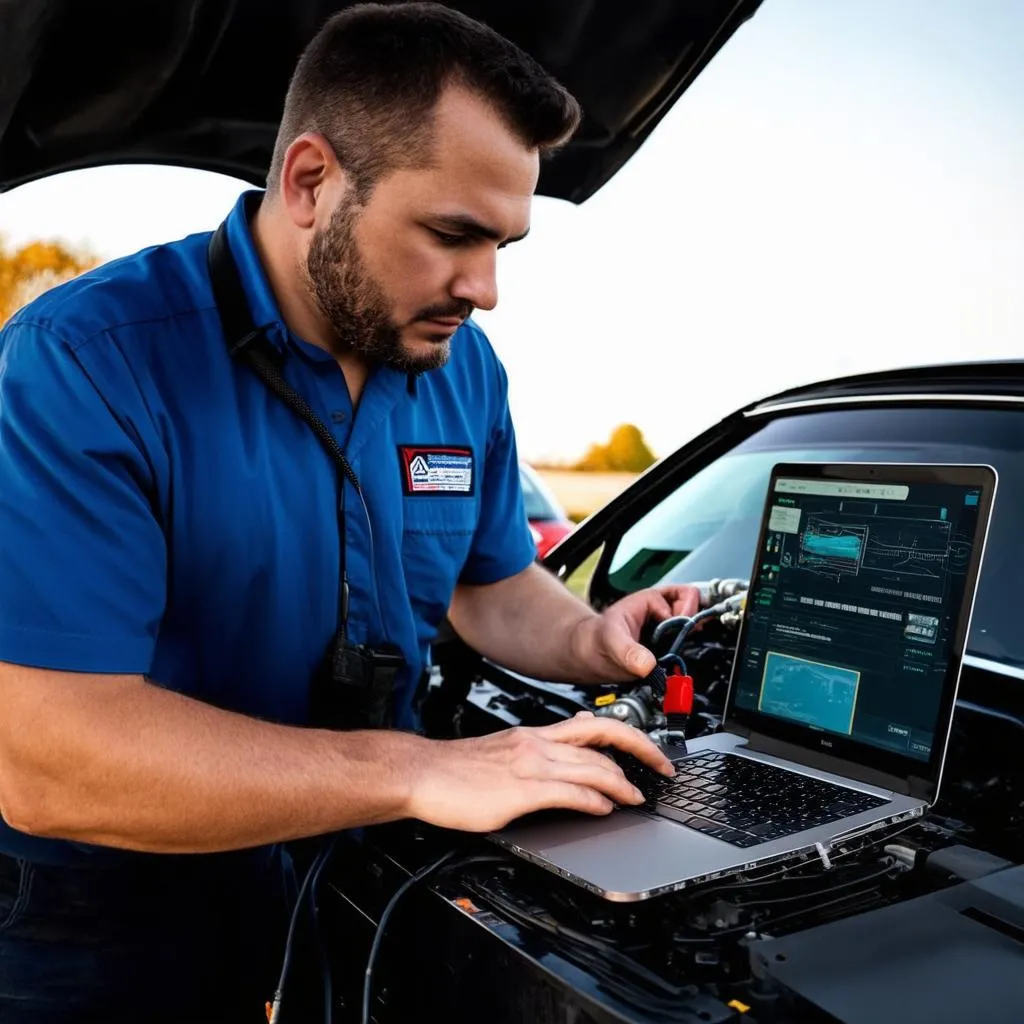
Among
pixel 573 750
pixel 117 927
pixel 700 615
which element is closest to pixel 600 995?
pixel 573 750

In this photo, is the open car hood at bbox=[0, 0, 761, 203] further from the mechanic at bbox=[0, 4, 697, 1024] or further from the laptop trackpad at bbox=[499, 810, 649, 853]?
the laptop trackpad at bbox=[499, 810, 649, 853]

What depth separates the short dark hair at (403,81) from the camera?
1297mm

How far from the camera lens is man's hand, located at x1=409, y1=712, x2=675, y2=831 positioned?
43.3 inches

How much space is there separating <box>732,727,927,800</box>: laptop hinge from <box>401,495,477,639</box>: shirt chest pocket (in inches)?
19.8

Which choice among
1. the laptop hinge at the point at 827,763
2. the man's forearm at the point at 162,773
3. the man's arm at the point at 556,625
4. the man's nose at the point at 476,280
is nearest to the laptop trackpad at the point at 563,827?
the man's forearm at the point at 162,773

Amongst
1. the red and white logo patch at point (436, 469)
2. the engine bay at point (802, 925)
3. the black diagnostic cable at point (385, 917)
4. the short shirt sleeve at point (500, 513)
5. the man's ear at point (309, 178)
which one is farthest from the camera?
the short shirt sleeve at point (500, 513)

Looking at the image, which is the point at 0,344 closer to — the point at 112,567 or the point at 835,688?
the point at 112,567

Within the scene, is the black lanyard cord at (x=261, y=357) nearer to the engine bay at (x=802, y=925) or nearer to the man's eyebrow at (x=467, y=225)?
the man's eyebrow at (x=467, y=225)

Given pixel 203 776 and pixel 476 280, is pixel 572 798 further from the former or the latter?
pixel 476 280

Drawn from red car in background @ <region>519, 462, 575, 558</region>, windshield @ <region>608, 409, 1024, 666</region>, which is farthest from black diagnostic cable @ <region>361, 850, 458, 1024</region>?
red car in background @ <region>519, 462, 575, 558</region>

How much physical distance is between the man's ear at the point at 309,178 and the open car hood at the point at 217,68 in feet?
0.48

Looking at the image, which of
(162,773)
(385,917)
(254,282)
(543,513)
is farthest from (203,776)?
(543,513)

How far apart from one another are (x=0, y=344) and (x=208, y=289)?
0.91 ft

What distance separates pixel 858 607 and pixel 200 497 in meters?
0.87
